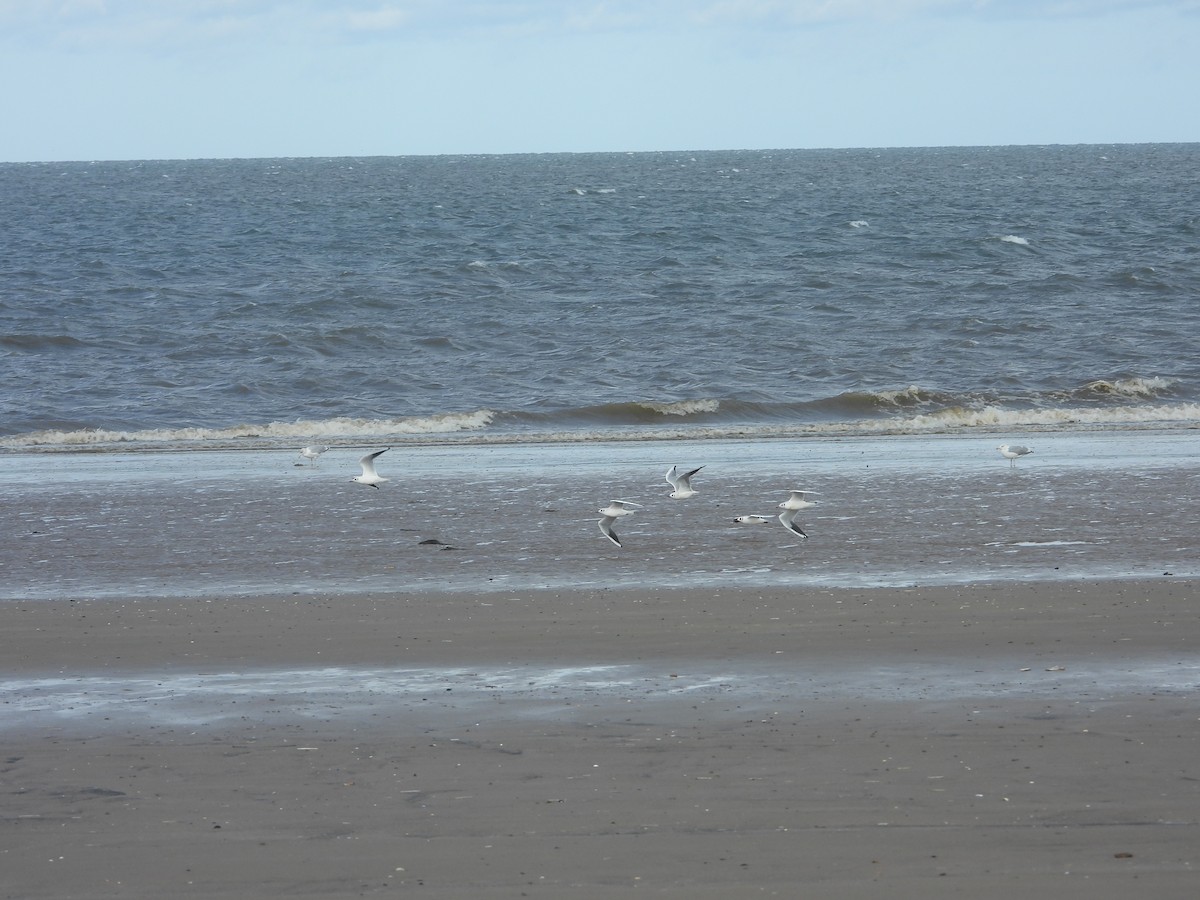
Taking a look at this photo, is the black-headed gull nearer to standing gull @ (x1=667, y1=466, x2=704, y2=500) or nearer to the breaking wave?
the breaking wave

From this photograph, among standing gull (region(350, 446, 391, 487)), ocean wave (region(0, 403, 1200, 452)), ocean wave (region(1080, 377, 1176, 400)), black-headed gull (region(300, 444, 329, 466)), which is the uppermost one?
standing gull (region(350, 446, 391, 487))

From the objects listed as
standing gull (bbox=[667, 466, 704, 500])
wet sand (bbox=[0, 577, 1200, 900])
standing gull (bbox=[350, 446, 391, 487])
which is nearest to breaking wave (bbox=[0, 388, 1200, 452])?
standing gull (bbox=[350, 446, 391, 487])

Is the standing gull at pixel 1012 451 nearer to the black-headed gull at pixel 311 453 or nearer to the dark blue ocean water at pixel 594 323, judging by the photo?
the dark blue ocean water at pixel 594 323

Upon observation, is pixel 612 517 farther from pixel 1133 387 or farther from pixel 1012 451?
pixel 1133 387

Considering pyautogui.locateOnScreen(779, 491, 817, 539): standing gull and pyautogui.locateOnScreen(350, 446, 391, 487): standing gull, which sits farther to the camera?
pyautogui.locateOnScreen(350, 446, 391, 487): standing gull

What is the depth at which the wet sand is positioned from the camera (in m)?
4.47

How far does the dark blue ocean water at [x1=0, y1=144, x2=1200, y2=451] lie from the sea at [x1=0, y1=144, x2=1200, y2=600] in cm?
11

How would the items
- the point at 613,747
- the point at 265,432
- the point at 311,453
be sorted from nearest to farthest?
1. the point at 613,747
2. the point at 311,453
3. the point at 265,432

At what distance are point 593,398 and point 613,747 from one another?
48.8 ft

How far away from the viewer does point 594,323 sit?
26969 mm

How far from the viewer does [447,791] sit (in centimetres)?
513

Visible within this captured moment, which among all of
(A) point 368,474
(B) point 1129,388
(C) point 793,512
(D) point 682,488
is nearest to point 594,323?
(B) point 1129,388

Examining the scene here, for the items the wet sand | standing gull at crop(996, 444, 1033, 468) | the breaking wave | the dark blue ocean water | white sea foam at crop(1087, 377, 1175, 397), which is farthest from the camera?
white sea foam at crop(1087, 377, 1175, 397)

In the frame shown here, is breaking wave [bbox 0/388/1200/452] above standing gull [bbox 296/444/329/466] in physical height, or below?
below
